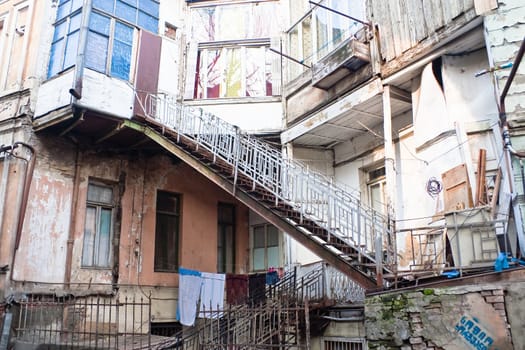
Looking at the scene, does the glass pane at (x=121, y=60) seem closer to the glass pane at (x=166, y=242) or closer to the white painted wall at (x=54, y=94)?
the white painted wall at (x=54, y=94)

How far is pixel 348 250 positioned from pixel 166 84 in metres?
8.15

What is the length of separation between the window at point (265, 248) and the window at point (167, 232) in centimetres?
249

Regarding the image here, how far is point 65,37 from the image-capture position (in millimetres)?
12211

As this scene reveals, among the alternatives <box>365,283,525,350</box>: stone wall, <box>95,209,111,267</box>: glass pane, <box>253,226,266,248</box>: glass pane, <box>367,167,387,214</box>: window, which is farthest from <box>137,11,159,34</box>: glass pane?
<box>365,283,525,350</box>: stone wall

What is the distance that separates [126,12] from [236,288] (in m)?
8.40

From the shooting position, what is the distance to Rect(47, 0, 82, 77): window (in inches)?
469

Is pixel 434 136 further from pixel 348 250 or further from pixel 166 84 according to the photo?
pixel 166 84

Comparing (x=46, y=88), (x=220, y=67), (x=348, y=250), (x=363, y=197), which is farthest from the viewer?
(x=220, y=67)

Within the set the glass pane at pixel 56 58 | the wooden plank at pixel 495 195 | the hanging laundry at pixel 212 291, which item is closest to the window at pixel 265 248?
the hanging laundry at pixel 212 291

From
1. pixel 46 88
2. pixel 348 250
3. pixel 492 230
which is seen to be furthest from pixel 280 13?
pixel 492 230

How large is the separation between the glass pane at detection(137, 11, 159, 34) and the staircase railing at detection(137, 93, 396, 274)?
2.19 m

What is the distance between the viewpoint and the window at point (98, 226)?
12.3m

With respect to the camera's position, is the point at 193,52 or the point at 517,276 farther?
the point at 193,52

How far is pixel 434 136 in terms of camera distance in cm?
934
